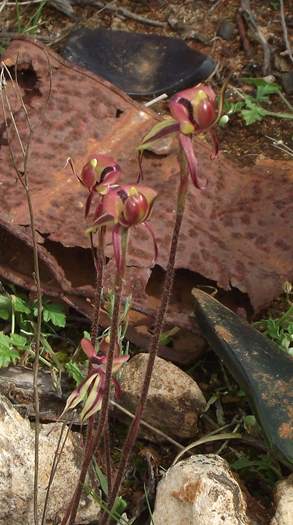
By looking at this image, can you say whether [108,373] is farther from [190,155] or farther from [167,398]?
[167,398]

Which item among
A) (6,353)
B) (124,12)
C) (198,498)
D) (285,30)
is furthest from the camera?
(124,12)

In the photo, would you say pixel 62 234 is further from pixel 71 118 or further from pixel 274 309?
pixel 274 309

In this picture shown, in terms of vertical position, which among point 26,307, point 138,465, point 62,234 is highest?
point 62,234

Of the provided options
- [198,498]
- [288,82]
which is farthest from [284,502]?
[288,82]

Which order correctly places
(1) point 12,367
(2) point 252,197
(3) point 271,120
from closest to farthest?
(1) point 12,367 < (2) point 252,197 < (3) point 271,120

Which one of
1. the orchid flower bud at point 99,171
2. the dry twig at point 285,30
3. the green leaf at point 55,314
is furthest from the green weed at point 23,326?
the dry twig at point 285,30

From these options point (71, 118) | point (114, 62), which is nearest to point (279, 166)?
point (71, 118)
